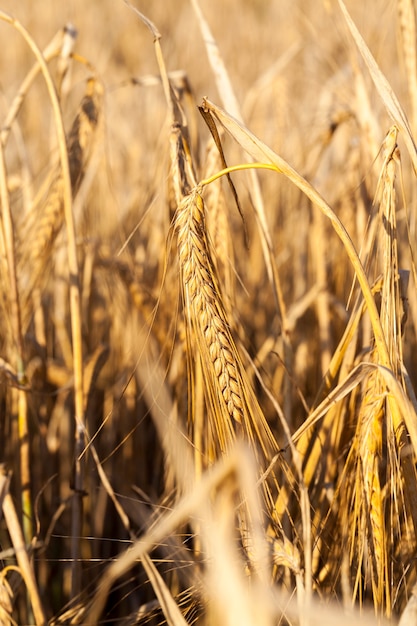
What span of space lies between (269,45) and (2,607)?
335 cm

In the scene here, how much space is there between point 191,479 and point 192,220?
258 mm

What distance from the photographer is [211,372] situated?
0.55 meters

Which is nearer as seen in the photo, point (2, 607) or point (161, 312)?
point (2, 607)

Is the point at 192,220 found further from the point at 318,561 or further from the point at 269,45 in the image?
the point at 269,45

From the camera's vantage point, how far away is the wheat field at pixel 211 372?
541 mm

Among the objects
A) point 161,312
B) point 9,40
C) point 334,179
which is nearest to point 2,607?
point 161,312

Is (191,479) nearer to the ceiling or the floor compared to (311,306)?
nearer to the floor

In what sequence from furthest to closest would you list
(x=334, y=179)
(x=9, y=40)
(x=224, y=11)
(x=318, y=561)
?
(x=224, y=11)
(x=9, y=40)
(x=334, y=179)
(x=318, y=561)

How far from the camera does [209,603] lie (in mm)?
622

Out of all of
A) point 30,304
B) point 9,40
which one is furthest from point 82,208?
point 9,40

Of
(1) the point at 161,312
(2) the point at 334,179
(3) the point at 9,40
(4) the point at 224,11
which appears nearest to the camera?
(1) the point at 161,312

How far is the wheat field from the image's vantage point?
541 mm

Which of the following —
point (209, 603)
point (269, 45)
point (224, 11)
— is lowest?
point (209, 603)

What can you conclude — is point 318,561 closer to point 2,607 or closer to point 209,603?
point 209,603
